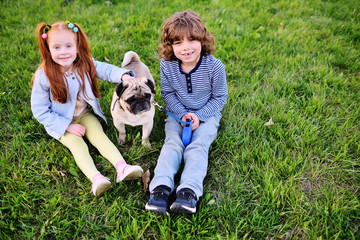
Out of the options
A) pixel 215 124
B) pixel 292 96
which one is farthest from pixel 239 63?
pixel 215 124

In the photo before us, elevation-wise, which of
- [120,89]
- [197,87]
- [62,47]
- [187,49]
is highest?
[62,47]

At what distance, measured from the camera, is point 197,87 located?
2.82 meters

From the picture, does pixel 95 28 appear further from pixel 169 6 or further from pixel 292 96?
pixel 292 96

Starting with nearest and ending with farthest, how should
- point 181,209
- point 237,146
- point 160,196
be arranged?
point 181,209, point 160,196, point 237,146

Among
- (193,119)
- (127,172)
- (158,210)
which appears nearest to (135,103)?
(127,172)

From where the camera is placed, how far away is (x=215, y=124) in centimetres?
284

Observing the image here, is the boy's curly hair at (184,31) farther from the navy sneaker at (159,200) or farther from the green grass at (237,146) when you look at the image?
the navy sneaker at (159,200)

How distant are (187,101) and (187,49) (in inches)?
25.4

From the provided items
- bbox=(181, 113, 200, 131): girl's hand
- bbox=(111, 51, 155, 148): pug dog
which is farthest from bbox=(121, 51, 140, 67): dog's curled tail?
bbox=(181, 113, 200, 131): girl's hand

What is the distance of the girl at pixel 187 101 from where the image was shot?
2.20 meters

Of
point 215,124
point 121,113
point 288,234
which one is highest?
point 121,113

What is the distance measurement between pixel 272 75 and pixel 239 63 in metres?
0.56

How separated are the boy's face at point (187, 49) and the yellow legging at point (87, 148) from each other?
48.7 inches

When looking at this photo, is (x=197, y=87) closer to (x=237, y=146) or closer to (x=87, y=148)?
(x=237, y=146)
